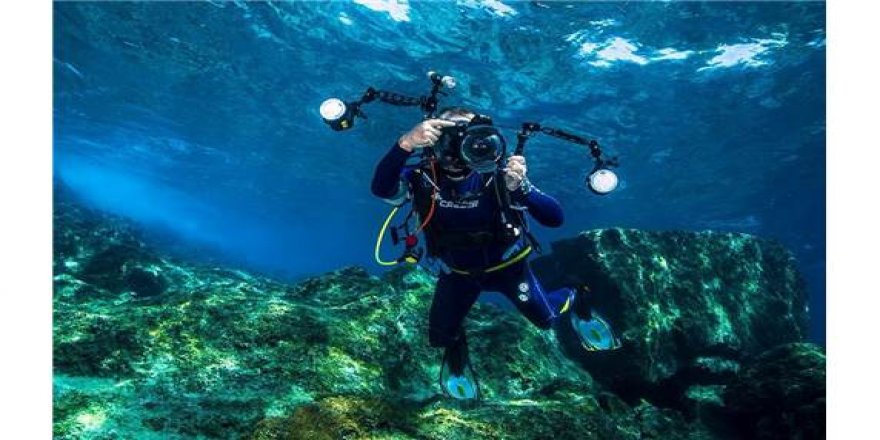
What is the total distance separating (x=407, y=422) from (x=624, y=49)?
13.5 meters

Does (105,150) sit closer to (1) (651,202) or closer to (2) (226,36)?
(2) (226,36)

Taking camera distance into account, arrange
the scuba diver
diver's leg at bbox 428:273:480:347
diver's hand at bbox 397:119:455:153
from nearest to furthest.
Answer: diver's hand at bbox 397:119:455:153
the scuba diver
diver's leg at bbox 428:273:480:347

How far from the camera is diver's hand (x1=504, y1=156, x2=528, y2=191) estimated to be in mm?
4684

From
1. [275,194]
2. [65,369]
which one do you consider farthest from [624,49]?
[275,194]

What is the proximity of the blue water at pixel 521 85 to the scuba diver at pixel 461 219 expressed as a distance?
890 cm

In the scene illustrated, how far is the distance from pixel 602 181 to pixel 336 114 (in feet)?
8.85

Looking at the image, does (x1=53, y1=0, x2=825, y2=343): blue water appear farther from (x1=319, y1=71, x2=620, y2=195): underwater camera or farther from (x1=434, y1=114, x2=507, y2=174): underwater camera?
(x1=434, y1=114, x2=507, y2=174): underwater camera

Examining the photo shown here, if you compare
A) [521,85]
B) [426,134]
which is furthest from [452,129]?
[521,85]

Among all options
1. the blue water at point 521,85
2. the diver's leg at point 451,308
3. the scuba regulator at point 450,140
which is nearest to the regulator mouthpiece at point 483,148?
the scuba regulator at point 450,140

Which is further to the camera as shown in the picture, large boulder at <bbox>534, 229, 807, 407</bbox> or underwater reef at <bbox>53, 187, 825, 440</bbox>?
large boulder at <bbox>534, 229, 807, 407</bbox>

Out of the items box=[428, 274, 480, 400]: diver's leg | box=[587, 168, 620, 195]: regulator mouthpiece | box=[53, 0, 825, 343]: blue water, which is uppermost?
box=[53, 0, 825, 343]: blue water

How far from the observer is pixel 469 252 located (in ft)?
16.8

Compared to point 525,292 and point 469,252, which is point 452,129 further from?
point 525,292

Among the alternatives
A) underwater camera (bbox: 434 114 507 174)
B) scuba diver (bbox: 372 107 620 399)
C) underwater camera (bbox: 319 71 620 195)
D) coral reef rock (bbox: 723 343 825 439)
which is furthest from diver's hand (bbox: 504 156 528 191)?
coral reef rock (bbox: 723 343 825 439)
